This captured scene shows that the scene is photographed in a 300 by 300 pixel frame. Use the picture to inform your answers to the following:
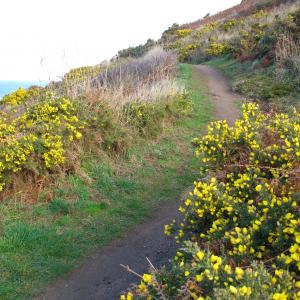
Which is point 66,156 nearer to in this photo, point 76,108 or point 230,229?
point 76,108

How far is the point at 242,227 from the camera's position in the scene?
9.50ft

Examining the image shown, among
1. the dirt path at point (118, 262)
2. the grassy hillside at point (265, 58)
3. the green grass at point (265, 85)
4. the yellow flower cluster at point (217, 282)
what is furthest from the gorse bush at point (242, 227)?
the grassy hillside at point (265, 58)

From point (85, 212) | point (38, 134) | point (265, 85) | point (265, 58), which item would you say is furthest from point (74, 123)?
point (265, 58)

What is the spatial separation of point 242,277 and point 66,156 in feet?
14.8

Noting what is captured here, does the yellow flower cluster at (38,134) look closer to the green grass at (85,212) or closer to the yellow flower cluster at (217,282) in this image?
the green grass at (85,212)

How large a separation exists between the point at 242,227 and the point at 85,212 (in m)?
3.03

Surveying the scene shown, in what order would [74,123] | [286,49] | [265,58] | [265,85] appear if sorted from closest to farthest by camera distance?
[74,123] → [265,85] → [286,49] → [265,58]

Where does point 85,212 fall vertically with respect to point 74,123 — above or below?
below

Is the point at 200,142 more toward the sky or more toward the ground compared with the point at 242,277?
more toward the sky

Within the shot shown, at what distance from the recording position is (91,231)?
16.6 feet

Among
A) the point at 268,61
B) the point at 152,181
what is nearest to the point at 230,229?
the point at 152,181

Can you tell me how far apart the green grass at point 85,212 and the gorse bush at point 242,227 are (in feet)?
5.45

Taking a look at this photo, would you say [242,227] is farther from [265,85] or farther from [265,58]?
[265,58]

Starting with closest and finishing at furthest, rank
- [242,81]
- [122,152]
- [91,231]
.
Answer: [91,231]
[122,152]
[242,81]
